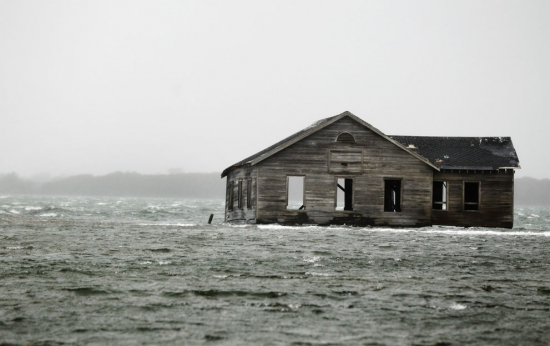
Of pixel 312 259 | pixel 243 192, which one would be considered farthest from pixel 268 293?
pixel 243 192

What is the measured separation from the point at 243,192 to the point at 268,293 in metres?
23.2

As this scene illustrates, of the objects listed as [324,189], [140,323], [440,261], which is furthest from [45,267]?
[324,189]

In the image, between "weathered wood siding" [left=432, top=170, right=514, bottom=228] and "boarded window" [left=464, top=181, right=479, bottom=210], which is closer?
"weathered wood siding" [left=432, top=170, right=514, bottom=228]

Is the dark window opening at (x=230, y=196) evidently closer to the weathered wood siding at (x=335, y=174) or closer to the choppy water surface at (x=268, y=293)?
the weathered wood siding at (x=335, y=174)

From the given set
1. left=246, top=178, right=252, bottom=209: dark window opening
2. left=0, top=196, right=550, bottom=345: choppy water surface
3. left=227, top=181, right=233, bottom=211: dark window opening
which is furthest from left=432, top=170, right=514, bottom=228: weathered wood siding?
left=227, top=181, right=233, bottom=211: dark window opening

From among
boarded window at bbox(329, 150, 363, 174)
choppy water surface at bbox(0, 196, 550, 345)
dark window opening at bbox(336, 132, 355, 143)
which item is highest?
dark window opening at bbox(336, 132, 355, 143)

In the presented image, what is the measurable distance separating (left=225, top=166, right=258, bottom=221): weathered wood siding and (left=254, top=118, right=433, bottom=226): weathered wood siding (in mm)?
726

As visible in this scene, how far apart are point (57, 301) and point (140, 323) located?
2.31 metres

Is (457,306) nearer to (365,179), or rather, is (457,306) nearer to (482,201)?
(365,179)

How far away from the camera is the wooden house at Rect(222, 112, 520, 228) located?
102 feet

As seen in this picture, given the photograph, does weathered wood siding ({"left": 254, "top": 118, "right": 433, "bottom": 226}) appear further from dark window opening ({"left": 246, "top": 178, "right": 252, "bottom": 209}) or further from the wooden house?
dark window opening ({"left": 246, "top": 178, "right": 252, "bottom": 209})

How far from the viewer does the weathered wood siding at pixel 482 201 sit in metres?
33.0

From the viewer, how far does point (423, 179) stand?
32094 millimetres

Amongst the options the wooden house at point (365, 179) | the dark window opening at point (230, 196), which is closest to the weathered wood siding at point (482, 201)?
the wooden house at point (365, 179)
